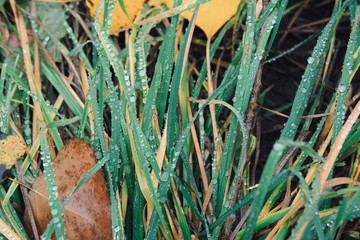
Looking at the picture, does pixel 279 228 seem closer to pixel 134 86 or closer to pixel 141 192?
pixel 141 192

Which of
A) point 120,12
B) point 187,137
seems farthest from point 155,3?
point 187,137

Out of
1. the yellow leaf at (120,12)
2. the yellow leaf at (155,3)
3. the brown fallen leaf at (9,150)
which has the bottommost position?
the brown fallen leaf at (9,150)

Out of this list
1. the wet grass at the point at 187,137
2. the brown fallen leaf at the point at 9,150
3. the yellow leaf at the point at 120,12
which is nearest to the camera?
the wet grass at the point at 187,137

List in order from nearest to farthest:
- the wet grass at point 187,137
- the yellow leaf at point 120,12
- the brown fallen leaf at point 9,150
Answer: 1. the wet grass at point 187,137
2. the brown fallen leaf at point 9,150
3. the yellow leaf at point 120,12

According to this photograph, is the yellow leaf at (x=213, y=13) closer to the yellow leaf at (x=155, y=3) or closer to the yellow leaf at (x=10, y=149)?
the yellow leaf at (x=155, y=3)

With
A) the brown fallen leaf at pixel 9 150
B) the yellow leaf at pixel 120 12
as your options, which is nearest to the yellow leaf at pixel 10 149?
the brown fallen leaf at pixel 9 150

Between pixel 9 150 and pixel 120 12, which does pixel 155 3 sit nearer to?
pixel 120 12

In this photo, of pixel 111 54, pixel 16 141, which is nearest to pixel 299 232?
pixel 111 54

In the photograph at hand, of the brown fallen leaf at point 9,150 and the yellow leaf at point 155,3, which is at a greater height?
the yellow leaf at point 155,3
